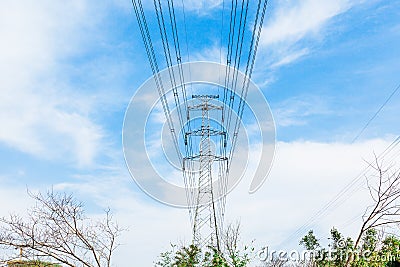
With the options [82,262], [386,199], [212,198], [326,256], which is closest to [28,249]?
[82,262]

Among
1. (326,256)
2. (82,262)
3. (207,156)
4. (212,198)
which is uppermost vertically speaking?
(207,156)

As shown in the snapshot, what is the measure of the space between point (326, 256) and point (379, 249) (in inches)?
207

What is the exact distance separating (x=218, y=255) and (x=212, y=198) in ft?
21.0

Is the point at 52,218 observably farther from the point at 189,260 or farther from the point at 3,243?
the point at 189,260

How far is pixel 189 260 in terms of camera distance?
45.0ft

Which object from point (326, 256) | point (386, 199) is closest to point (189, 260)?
point (386, 199)

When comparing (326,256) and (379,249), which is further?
(326,256)

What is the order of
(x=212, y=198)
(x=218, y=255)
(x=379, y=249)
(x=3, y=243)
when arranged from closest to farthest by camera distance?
(x=3, y=243)
(x=218, y=255)
(x=379, y=249)
(x=212, y=198)

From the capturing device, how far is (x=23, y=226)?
10336 mm

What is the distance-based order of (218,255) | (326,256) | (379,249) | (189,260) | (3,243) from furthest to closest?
(326,256) → (379,249) → (189,260) → (218,255) → (3,243)

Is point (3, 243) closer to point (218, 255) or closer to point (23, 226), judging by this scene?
point (23, 226)

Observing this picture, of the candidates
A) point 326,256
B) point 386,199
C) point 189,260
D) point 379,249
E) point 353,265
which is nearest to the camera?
point 386,199

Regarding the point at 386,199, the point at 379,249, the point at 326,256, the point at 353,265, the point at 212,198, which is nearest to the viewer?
the point at 386,199

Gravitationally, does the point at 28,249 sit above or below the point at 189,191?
below
